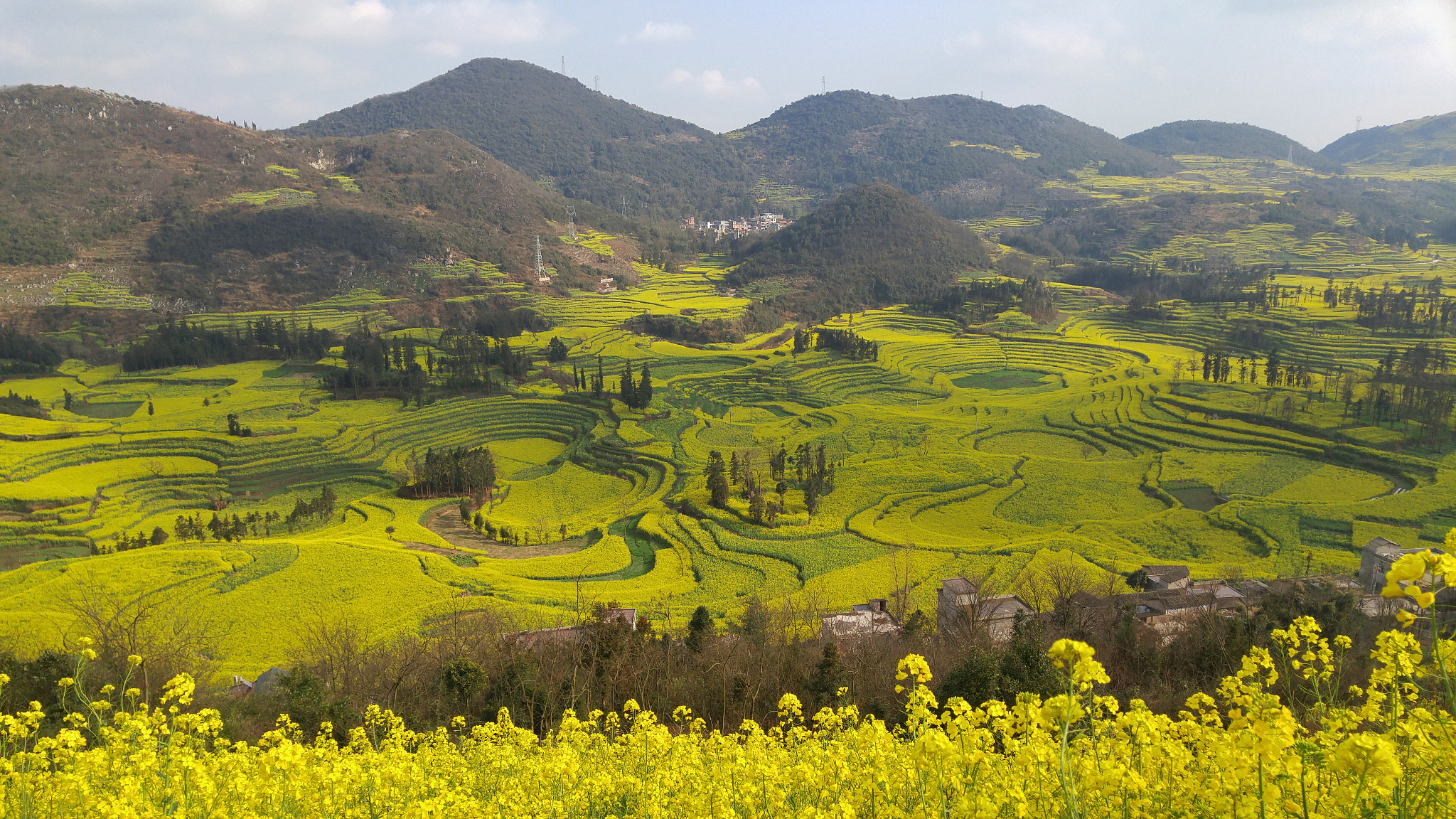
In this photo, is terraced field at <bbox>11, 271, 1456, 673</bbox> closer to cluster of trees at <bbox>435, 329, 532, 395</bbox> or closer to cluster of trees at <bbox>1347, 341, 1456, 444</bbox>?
cluster of trees at <bbox>1347, 341, 1456, 444</bbox>

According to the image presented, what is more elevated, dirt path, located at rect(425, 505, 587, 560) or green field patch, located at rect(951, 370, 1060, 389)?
green field patch, located at rect(951, 370, 1060, 389)

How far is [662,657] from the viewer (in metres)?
18.9

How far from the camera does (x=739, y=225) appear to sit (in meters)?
167

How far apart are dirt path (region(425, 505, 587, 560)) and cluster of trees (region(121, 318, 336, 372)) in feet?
125

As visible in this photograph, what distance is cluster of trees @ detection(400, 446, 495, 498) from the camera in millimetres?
39031

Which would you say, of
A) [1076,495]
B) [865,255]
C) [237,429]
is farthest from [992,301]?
[237,429]

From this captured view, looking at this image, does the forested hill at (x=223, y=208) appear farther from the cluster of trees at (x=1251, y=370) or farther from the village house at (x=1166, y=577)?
the village house at (x=1166, y=577)

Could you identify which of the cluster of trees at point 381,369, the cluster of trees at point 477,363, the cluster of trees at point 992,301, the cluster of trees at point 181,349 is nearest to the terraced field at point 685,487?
the cluster of trees at point 181,349

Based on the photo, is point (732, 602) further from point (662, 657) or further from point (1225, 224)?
point (1225, 224)

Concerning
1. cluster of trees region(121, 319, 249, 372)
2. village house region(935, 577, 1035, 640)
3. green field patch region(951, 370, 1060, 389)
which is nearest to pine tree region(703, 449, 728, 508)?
village house region(935, 577, 1035, 640)

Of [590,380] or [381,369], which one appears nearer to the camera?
[381,369]

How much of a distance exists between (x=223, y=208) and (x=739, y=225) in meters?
103

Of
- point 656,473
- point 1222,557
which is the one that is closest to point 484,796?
point 1222,557

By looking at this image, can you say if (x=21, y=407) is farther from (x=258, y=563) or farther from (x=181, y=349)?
(x=258, y=563)
